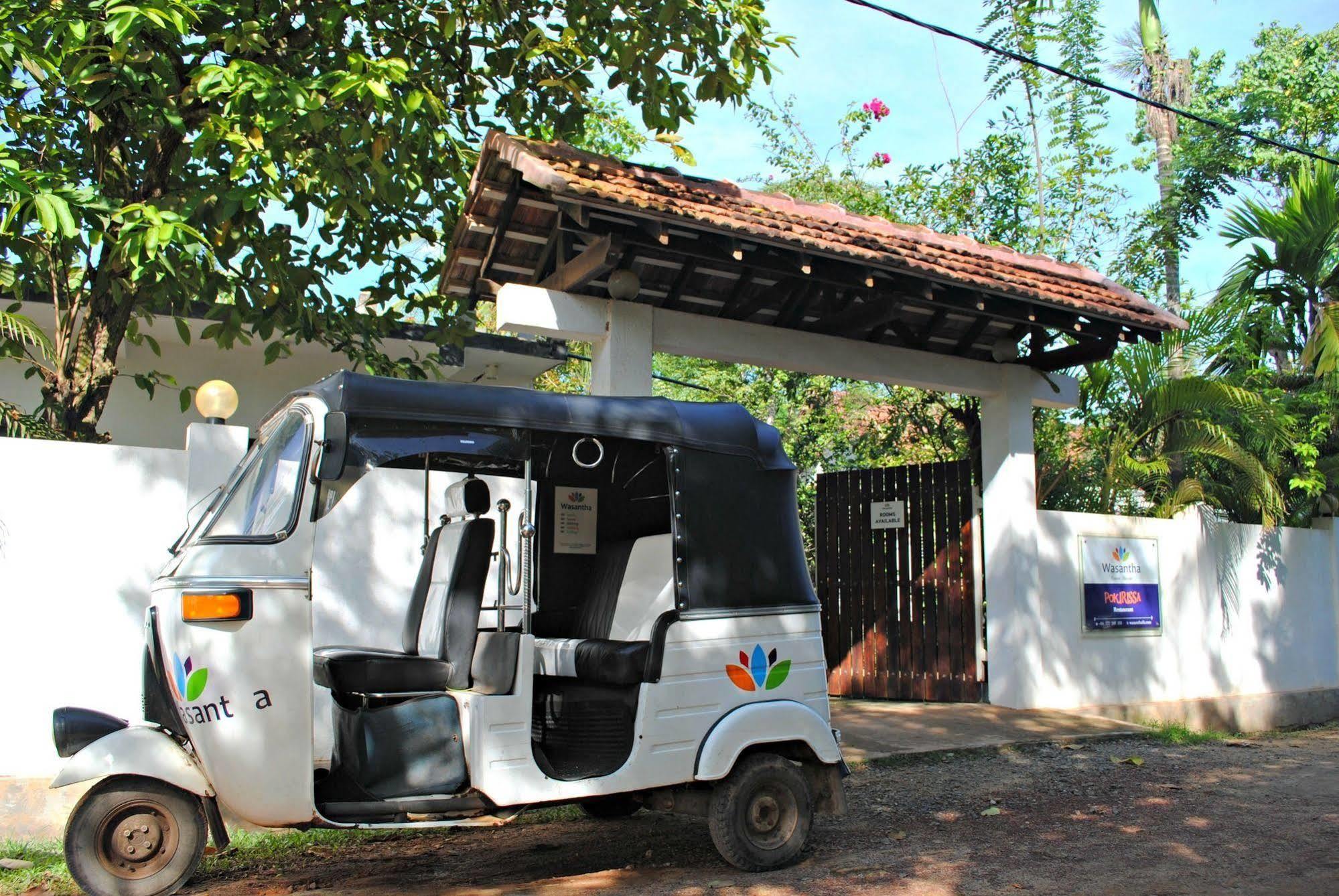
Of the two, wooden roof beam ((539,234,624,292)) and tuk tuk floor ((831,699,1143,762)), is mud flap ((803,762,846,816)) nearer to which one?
tuk tuk floor ((831,699,1143,762))

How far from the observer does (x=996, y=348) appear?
1030 centimetres

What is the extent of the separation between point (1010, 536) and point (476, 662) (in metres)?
6.40

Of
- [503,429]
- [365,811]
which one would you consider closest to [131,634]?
[365,811]

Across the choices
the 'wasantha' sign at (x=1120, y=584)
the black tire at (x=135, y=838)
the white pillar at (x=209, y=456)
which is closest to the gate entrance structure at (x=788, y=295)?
the 'wasantha' sign at (x=1120, y=584)

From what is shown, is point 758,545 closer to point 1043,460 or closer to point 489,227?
point 489,227

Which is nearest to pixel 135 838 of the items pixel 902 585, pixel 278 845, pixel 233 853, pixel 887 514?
pixel 233 853

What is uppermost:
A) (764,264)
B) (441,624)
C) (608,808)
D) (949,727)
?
(764,264)

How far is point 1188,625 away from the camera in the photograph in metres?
11.4

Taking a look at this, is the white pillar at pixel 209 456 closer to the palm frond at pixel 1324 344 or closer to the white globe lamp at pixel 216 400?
the white globe lamp at pixel 216 400

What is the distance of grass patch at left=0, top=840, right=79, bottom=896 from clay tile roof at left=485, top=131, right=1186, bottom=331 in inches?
177

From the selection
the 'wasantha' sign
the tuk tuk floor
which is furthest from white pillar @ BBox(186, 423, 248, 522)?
the 'wasantha' sign

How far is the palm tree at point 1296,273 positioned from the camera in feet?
40.5

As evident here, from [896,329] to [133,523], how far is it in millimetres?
6232

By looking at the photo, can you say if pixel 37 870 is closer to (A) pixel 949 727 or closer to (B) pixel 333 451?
(B) pixel 333 451
